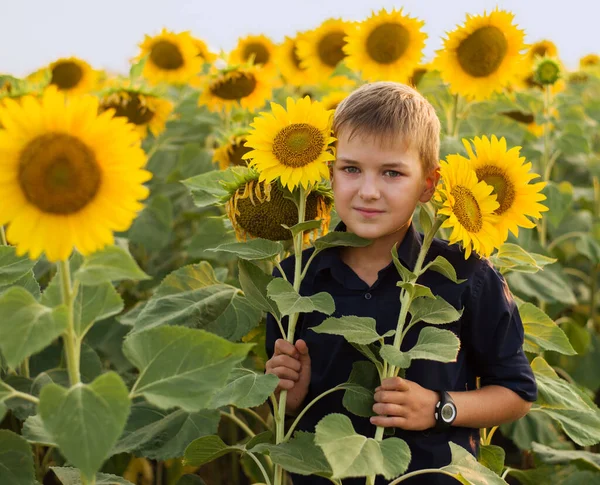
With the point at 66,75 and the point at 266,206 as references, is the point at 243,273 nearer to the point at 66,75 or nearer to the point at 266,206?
the point at 266,206

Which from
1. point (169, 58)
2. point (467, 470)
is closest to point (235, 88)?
point (169, 58)

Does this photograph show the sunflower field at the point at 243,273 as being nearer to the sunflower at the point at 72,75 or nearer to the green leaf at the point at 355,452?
the green leaf at the point at 355,452

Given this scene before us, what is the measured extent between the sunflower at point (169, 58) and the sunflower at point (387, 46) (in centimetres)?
108

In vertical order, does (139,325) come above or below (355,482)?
above

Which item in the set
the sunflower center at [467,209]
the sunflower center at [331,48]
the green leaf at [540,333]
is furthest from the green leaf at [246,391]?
the sunflower center at [331,48]

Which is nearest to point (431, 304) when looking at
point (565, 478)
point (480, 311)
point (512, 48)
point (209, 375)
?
point (480, 311)

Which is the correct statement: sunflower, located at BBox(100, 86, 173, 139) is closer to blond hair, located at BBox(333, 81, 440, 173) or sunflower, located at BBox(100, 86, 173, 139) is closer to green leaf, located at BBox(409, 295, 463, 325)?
blond hair, located at BBox(333, 81, 440, 173)

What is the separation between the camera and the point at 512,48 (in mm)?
2736

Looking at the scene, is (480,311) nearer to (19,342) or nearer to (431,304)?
(431,304)

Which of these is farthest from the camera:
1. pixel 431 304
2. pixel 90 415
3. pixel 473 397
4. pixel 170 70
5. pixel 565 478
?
pixel 170 70

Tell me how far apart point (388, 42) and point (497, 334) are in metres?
1.57

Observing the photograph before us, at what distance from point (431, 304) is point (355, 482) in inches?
16.7

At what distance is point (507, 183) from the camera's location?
64.8 inches

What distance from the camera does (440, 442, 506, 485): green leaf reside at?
1.48 metres
